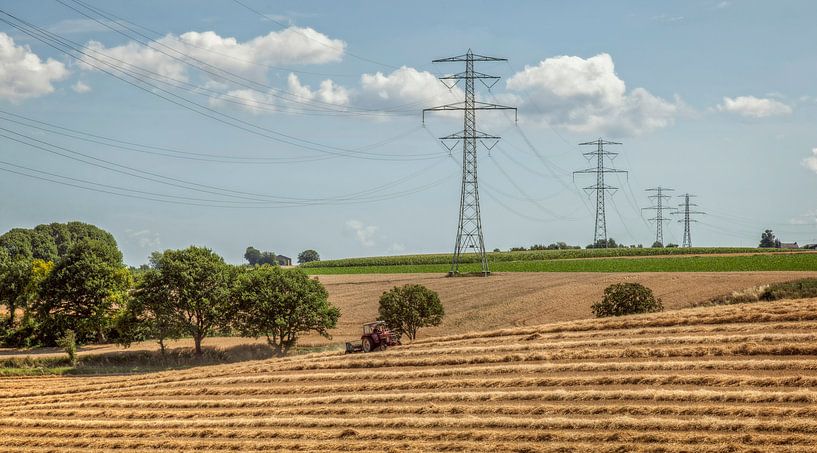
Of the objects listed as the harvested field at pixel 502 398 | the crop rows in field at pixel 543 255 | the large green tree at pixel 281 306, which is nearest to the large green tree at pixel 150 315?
the large green tree at pixel 281 306

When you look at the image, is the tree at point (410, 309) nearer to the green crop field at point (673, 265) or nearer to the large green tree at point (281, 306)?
the large green tree at point (281, 306)

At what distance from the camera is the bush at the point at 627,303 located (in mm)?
66812

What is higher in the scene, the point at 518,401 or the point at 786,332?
the point at 786,332

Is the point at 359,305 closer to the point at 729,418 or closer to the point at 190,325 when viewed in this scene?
the point at 190,325

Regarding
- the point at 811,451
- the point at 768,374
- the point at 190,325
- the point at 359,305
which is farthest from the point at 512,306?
the point at 811,451

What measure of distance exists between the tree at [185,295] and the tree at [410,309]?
17.6 m

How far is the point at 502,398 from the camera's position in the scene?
3856 cm

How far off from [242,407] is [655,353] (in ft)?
71.8

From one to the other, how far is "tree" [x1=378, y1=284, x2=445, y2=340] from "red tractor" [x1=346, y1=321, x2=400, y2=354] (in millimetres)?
17657

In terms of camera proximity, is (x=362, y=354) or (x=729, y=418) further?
(x=362, y=354)

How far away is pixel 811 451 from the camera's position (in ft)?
93.2

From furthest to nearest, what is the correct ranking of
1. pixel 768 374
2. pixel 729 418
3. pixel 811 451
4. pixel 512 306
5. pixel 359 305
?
pixel 359 305 < pixel 512 306 < pixel 768 374 < pixel 729 418 < pixel 811 451

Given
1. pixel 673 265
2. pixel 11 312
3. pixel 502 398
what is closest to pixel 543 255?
pixel 673 265

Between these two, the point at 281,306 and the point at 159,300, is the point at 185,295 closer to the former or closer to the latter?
the point at 159,300
